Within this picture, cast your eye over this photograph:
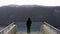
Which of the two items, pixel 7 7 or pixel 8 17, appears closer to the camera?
pixel 8 17

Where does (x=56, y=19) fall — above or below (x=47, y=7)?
below

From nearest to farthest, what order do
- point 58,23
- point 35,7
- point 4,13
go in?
point 58,23, point 4,13, point 35,7

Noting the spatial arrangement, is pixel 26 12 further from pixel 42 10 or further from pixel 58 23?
pixel 58 23

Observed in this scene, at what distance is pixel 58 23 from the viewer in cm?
2323

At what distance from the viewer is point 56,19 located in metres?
24.6

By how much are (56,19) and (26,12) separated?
5.72 metres

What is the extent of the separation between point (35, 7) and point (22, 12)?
3077 millimetres

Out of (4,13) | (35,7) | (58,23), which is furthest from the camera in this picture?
(35,7)

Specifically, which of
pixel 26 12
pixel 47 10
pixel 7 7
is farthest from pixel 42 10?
pixel 7 7

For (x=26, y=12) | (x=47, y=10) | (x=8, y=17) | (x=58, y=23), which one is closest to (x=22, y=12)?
(x=26, y=12)

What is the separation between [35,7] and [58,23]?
5.93m

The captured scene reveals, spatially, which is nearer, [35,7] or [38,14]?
[38,14]

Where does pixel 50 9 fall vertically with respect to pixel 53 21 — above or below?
above

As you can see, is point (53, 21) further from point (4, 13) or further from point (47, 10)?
point (4, 13)
